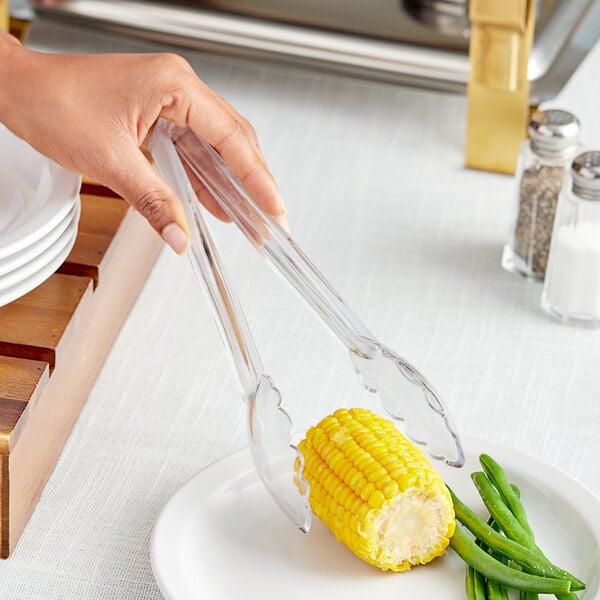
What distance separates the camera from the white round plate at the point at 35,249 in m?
0.86

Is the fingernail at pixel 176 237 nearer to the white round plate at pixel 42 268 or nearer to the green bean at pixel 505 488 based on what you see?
the white round plate at pixel 42 268

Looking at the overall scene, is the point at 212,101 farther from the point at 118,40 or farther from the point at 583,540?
the point at 118,40

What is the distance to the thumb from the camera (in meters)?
0.83

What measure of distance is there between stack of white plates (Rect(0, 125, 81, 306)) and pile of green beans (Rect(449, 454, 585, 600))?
347 millimetres

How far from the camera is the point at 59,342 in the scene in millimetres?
878

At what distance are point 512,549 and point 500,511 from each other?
38mm

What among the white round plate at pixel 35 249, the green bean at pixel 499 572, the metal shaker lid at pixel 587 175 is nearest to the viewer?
the green bean at pixel 499 572

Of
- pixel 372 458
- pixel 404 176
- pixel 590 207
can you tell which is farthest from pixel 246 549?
pixel 404 176

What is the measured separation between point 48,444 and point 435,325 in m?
0.37

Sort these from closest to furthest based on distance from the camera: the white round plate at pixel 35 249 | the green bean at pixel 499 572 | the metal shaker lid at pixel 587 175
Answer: the green bean at pixel 499 572
the white round plate at pixel 35 249
the metal shaker lid at pixel 587 175

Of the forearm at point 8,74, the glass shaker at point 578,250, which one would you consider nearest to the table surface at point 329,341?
the glass shaker at point 578,250

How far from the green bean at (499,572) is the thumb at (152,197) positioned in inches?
10.7

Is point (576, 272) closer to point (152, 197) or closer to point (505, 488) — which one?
point (505, 488)

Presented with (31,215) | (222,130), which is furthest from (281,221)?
(31,215)
